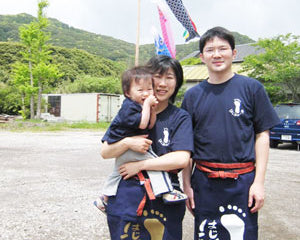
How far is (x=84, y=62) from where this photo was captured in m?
50.7

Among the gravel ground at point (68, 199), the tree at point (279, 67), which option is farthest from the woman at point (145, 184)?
the tree at point (279, 67)

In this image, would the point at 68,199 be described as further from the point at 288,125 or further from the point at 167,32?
the point at 288,125

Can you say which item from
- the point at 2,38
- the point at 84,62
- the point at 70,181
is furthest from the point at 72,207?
the point at 2,38

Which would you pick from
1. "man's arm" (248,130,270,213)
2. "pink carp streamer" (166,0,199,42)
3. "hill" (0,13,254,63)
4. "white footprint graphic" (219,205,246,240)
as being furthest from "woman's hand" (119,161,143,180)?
"hill" (0,13,254,63)

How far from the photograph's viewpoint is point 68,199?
13.3ft

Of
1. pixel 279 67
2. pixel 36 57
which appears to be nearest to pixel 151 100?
pixel 279 67

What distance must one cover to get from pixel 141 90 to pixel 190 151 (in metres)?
0.41

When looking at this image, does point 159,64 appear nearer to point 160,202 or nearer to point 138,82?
point 138,82

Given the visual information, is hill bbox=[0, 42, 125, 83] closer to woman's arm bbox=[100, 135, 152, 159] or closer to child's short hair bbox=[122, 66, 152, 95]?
child's short hair bbox=[122, 66, 152, 95]

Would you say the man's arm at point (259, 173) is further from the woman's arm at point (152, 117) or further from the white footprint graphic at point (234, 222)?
the woman's arm at point (152, 117)

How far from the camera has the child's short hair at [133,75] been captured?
1624 millimetres

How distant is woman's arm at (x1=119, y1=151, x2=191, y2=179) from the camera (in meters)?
1.55

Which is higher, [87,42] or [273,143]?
[87,42]

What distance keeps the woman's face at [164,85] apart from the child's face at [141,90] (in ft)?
0.33
